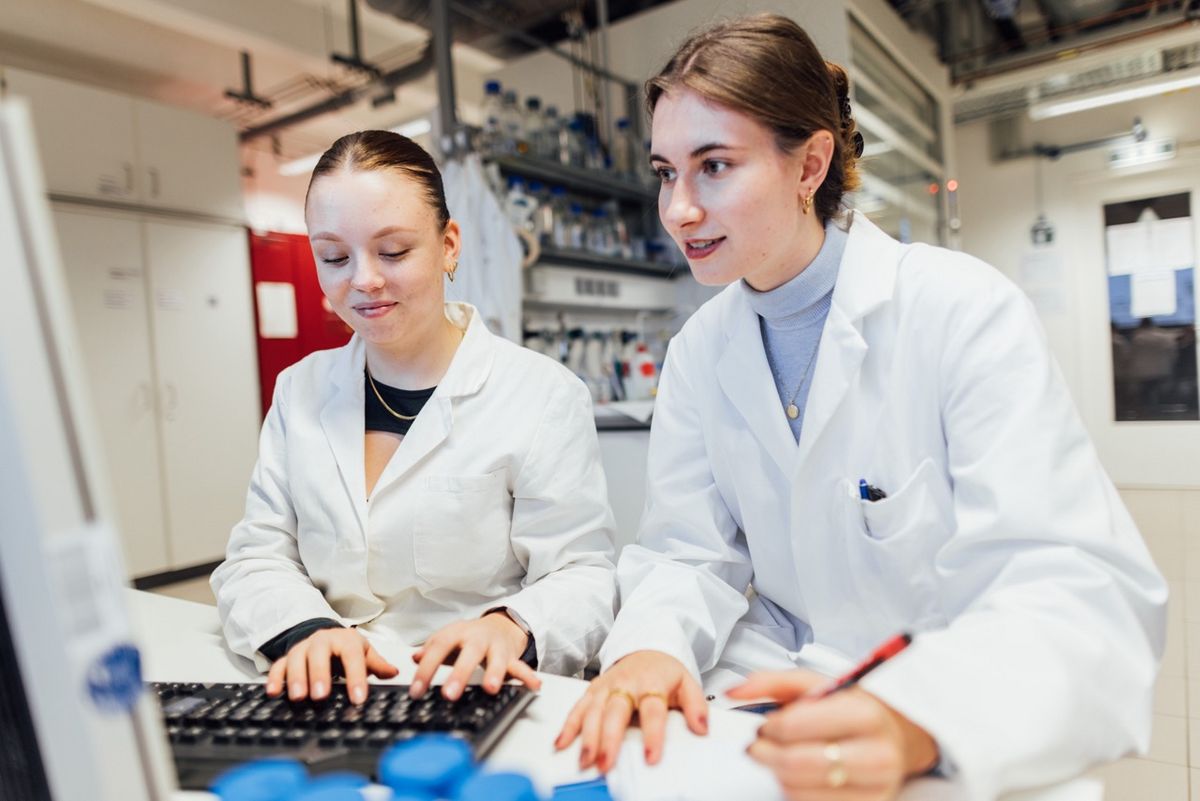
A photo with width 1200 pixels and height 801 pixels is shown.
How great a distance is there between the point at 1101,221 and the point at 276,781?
20.2ft

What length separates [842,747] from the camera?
1.66 feet

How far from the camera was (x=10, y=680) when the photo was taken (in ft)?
1.23

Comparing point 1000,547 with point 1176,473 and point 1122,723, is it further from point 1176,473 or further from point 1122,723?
point 1176,473

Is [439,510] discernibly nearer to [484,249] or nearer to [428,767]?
[428,767]

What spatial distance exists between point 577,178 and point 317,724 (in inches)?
120

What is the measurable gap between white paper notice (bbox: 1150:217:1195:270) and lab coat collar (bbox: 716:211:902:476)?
5205 mm

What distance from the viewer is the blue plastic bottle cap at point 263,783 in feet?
1.65

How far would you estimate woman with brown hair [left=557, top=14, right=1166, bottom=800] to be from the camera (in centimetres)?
56

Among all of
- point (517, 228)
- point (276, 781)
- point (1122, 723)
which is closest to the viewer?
point (276, 781)

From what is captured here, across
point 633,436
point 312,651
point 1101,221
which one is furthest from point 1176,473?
point 312,651

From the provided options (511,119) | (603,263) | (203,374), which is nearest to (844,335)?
(603,263)

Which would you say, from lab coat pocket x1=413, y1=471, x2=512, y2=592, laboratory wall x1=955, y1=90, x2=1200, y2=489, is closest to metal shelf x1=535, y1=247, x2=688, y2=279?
lab coat pocket x1=413, y1=471, x2=512, y2=592

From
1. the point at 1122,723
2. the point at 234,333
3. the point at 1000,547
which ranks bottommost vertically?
the point at 1122,723

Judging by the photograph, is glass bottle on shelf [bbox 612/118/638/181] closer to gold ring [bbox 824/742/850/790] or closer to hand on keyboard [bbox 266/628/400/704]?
hand on keyboard [bbox 266/628/400/704]
